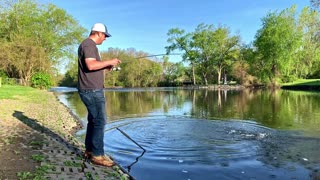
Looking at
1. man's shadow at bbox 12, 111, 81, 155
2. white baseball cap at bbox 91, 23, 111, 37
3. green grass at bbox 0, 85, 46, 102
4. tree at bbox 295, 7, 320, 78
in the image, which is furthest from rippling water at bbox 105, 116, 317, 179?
tree at bbox 295, 7, 320, 78

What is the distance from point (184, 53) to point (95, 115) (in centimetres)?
6156

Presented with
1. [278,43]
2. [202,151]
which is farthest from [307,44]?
[202,151]

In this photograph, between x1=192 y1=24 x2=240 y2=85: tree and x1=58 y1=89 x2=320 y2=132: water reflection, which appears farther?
x1=192 y1=24 x2=240 y2=85: tree

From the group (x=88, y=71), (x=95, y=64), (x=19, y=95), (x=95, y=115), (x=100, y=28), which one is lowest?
(x=19, y=95)

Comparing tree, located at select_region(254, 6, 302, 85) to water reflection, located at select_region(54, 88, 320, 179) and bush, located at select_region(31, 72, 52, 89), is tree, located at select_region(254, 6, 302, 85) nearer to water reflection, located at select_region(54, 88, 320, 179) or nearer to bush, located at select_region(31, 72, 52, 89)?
bush, located at select_region(31, 72, 52, 89)

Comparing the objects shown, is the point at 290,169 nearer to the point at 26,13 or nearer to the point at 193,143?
the point at 193,143

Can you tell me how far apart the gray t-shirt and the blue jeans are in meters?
0.12

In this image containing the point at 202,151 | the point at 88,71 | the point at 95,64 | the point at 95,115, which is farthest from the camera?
the point at 202,151

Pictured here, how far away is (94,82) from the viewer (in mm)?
6598

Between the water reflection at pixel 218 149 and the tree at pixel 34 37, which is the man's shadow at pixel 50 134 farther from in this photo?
the tree at pixel 34 37

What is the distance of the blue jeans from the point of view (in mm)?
6605

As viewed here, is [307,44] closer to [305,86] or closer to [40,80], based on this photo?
Answer: [305,86]

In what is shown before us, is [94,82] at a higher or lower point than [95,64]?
lower

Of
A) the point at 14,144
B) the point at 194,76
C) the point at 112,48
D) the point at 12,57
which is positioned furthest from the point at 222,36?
the point at 14,144
